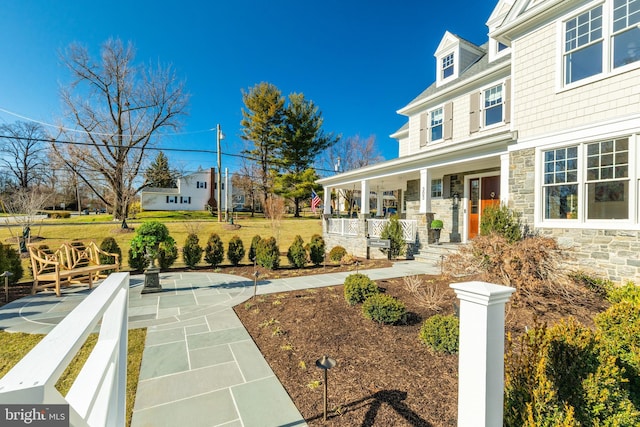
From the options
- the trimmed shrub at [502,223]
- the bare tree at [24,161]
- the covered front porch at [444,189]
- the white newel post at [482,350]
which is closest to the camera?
the white newel post at [482,350]

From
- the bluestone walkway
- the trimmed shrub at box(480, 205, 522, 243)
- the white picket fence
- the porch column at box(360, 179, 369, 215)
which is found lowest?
the bluestone walkway

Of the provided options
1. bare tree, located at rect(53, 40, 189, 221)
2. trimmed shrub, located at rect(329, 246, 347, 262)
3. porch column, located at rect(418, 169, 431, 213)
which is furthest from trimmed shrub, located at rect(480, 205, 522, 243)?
bare tree, located at rect(53, 40, 189, 221)

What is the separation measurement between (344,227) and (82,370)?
13091 millimetres

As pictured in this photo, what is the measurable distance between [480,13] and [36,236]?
941 inches

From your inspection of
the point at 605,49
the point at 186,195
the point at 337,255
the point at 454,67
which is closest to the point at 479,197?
the point at 605,49

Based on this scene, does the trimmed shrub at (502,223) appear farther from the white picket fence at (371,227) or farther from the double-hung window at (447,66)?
the double-hung window at (447,66)

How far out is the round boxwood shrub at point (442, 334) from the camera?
342 cm

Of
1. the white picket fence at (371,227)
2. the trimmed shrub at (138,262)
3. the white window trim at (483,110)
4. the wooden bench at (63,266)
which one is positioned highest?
the white window trim at (483,110)

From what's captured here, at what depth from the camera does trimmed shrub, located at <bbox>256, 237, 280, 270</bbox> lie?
906 centimetres

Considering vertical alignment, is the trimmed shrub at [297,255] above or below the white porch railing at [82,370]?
below

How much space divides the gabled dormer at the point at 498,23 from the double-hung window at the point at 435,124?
254 cm

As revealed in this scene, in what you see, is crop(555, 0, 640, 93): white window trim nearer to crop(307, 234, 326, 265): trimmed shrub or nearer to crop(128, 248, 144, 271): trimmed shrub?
crop(307, 234, 326, 265): trimmed shrub

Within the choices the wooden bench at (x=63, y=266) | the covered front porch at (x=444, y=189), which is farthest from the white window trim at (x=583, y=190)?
the wooden bench at (x=63, y=266)

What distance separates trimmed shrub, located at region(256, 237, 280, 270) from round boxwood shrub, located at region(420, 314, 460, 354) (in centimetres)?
606
